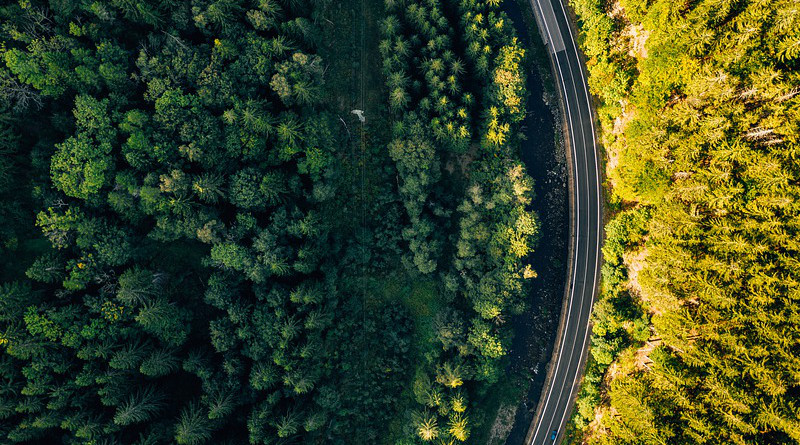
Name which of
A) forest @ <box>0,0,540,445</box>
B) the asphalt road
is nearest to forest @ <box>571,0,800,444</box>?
forest @ <box>0,0,540,445</box>

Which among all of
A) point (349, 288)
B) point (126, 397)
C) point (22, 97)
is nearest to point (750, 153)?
point (349, 288)

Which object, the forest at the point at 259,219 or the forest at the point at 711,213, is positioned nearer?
the forest at the point at 711,213

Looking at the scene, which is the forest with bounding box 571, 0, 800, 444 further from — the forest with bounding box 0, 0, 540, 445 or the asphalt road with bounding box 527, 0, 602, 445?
the asphalt road with bounding box 527, 0, 602, 445

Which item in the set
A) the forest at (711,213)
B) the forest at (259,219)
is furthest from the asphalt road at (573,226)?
the forest at (259,219)

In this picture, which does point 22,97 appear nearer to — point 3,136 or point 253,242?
point 3,136

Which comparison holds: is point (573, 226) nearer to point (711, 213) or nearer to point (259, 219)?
point (711, 213)

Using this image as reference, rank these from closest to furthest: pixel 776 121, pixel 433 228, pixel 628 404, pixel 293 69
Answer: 1. pixel 776 121
2. pixel 293 69
3. pixel 628 404
4. pixel 433 228

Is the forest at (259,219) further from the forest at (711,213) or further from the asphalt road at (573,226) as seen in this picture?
the asphalt road at (573,226)
